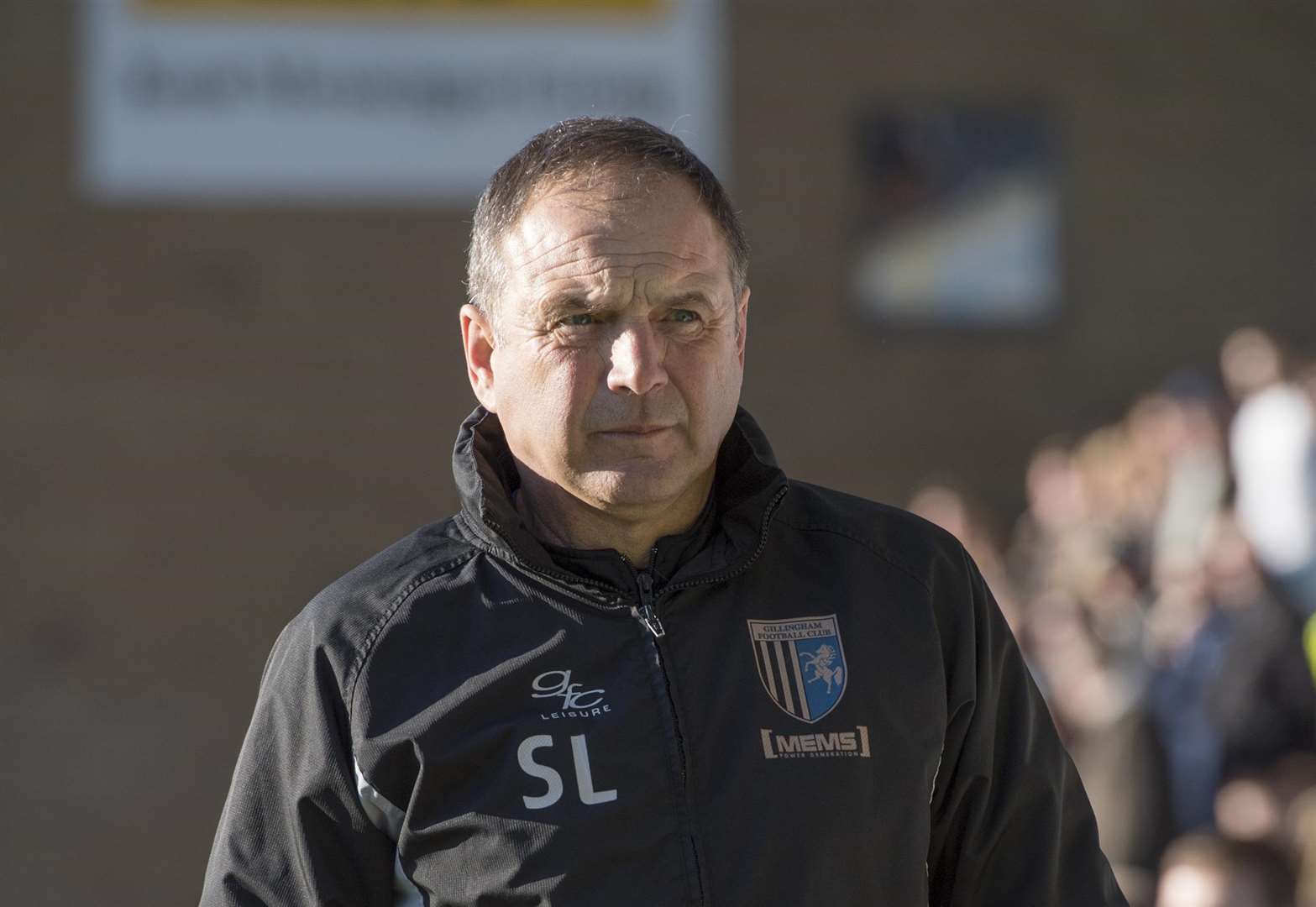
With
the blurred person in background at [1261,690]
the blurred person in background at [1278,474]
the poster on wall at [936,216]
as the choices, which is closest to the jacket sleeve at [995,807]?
the blurred person in background at [1261,690]

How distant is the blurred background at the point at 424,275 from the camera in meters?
9.18

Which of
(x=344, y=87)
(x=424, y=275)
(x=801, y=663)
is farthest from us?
(x=424, y=275)

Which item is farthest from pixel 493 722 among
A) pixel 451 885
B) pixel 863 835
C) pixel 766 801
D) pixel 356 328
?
pixel 356 328

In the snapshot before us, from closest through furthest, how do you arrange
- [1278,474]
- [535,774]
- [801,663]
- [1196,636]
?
[535,774]
[801,663]
[1196,636]
[1278,474]

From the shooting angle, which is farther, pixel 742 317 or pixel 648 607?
pixel 742 317

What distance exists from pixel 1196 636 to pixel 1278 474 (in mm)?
1199

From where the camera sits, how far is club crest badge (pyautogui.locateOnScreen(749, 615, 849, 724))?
7.03ft

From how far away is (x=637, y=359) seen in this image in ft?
7.14

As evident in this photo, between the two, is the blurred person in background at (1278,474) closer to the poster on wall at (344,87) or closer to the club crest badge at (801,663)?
the poster on wall at (344,87)

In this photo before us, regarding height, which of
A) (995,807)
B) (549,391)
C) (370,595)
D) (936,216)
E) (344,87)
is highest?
(344,87)

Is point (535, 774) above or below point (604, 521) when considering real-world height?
below

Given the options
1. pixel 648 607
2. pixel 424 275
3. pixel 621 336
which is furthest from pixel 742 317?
pixel 424 275

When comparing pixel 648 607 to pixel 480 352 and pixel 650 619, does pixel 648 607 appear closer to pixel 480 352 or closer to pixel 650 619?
pixel 650 619

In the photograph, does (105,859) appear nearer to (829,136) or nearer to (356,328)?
(356,328)
